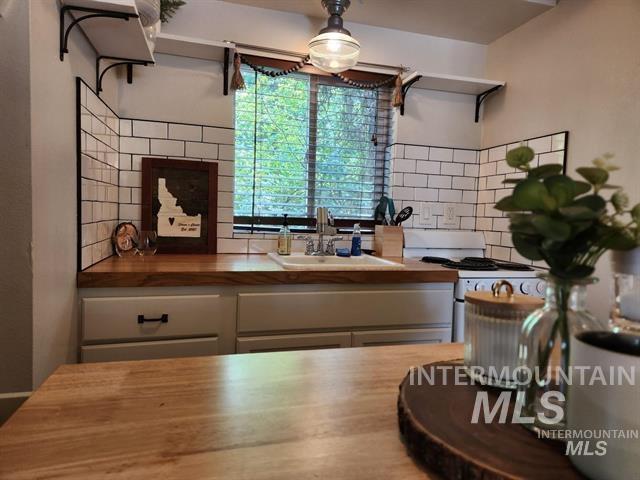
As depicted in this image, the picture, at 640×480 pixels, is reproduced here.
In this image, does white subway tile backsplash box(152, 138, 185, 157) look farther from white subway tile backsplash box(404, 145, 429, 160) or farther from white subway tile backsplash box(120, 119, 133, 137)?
white subway tile backsplash box(404, 145, 429, 160)

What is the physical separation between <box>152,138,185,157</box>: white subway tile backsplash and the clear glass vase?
2028 mm

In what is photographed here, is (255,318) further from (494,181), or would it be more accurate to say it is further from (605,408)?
(494,181)

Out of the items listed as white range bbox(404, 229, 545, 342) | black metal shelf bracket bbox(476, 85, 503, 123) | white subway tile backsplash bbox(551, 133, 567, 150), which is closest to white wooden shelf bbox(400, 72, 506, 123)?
black metal shelf bracket bbox(476, 85, 503, 123)

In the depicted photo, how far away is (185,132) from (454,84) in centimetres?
162

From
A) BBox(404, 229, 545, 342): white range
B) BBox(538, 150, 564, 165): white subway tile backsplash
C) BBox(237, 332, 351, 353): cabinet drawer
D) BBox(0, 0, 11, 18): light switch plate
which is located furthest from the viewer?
BBox(538, 150, 564, 165): white subway tile backsplash

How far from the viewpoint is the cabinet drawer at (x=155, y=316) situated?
61.7 inches

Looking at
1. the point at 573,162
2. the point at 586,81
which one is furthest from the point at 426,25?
A: the point at 573,162

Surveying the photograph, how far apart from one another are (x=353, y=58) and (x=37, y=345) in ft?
6.01

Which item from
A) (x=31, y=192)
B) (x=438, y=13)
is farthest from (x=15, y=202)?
(x=438, y=13)

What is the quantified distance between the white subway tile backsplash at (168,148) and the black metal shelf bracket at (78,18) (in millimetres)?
785

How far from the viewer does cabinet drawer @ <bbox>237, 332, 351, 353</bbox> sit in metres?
1.73

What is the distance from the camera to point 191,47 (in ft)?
6.82

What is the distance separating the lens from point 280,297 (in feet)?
5.75

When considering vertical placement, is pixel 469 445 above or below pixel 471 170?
below
